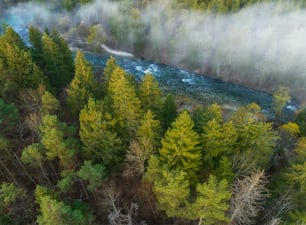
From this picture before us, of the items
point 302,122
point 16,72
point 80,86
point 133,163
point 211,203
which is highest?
point 16,72

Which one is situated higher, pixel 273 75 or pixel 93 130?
pixel 93 130

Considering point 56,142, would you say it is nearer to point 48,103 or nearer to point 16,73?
point 48,103

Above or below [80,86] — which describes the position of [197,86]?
below

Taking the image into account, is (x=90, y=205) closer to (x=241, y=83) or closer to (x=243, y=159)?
(x=243, y=159)

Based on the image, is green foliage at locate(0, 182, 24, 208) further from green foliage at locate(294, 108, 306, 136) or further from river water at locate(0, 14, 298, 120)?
river water at locate(0, 14, 298, 120)

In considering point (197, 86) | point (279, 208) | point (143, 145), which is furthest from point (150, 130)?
point (197, 86)

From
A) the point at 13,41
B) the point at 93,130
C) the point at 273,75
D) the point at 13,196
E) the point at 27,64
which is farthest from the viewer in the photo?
the point at 273,75

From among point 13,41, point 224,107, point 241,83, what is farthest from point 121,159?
point 241,83
